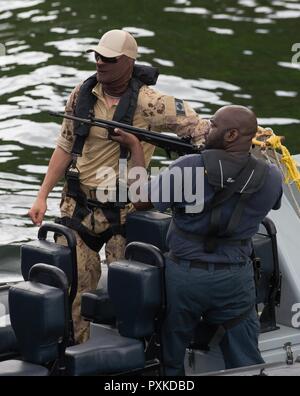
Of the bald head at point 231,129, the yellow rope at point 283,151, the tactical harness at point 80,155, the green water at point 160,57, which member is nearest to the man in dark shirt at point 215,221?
the bald head at point 231,129

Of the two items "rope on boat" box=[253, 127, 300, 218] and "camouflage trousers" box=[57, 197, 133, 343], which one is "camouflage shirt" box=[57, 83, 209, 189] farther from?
"rope on boat" box=[253, 127, 300, 218]

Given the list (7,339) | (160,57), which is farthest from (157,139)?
(160,57)

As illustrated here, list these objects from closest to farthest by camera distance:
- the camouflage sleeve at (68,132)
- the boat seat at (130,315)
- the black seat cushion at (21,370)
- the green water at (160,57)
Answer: the black seat cushion at (21,370) < the boat seat at (130,315) < the camouflage sleeve at (68,132) < the green water at (160,57)

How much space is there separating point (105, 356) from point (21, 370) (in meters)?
0.42

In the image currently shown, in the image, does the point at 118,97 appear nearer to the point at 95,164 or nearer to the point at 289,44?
the point at 95,164

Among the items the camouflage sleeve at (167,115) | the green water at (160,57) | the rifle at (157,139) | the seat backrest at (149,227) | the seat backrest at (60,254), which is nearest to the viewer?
the seat backrest at (60,254)

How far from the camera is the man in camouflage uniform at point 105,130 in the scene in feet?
22.8

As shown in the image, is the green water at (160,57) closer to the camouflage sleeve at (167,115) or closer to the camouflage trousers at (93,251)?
the camouflage trousers at (93,251)

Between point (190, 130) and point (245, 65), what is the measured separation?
8.97 metres

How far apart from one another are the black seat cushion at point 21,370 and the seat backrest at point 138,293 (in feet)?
1.76

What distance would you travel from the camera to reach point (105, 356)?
20.0 feet
